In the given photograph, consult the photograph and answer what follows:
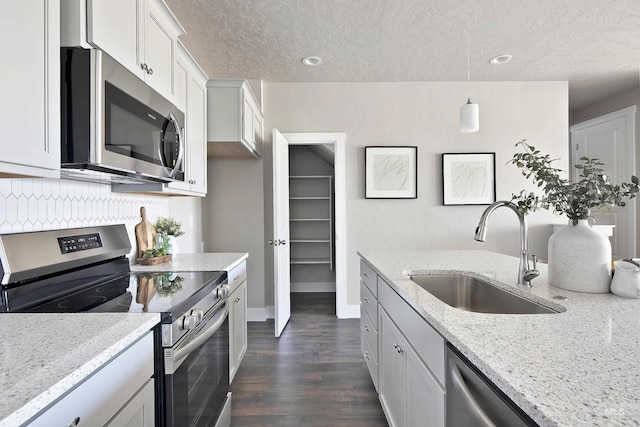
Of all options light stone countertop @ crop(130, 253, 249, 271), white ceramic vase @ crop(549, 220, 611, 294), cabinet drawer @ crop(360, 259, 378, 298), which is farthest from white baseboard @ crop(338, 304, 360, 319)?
white ceramic vase @ crop(549, 220, 611, 294)

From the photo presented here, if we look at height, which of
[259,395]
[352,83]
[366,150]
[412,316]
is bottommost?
[259,395]

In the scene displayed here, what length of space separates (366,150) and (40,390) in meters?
3.42

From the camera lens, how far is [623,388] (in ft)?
1.84

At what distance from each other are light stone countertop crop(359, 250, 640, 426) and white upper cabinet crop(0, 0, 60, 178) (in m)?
1.31

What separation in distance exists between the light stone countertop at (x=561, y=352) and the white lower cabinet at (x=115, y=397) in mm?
870

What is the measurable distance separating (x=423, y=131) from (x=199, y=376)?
11.0 feet

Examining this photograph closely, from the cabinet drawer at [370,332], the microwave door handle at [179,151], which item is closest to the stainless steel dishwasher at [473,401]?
the cabinet drawer at [370,332]

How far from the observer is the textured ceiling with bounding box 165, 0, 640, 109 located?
7.63 ft

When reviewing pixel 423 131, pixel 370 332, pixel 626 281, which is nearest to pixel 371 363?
pixel 370 332

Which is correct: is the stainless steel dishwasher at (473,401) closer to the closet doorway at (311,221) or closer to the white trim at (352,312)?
the white trim at (352,312)

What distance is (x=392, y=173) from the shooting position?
145 inches

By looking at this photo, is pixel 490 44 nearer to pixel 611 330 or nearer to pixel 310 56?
pixel 310 56

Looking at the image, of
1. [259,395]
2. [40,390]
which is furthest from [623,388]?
[259,395]

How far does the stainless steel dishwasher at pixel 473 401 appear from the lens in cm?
64
